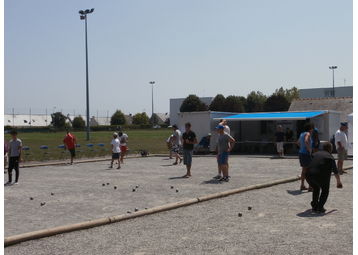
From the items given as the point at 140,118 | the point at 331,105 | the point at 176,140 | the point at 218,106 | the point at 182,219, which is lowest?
the point at 182,219

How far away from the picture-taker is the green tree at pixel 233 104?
79125mm

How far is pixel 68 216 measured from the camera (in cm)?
812

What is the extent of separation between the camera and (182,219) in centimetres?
773

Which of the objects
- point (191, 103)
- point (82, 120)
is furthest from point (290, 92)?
point (82, 120)

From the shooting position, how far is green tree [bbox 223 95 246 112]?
3115 inches

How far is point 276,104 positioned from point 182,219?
231 feet

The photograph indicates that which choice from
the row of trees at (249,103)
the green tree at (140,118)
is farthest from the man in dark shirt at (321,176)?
the green tree at (140,118)

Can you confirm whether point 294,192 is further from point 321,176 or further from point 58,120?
point 58,120

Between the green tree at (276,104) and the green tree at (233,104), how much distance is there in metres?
5.92

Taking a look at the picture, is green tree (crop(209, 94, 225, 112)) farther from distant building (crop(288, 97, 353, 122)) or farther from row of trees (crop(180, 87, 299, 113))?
distant building (crop(288, 97, 353, 122))

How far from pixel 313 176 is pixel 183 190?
13.1ft

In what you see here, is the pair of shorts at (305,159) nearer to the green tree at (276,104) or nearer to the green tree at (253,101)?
the green tree at (276,104)

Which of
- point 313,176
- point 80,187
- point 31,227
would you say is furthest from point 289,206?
point 80,187

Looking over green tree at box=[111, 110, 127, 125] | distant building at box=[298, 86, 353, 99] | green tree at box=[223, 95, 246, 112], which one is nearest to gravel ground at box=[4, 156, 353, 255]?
green tree at box=[223, 95, 246, 112]
